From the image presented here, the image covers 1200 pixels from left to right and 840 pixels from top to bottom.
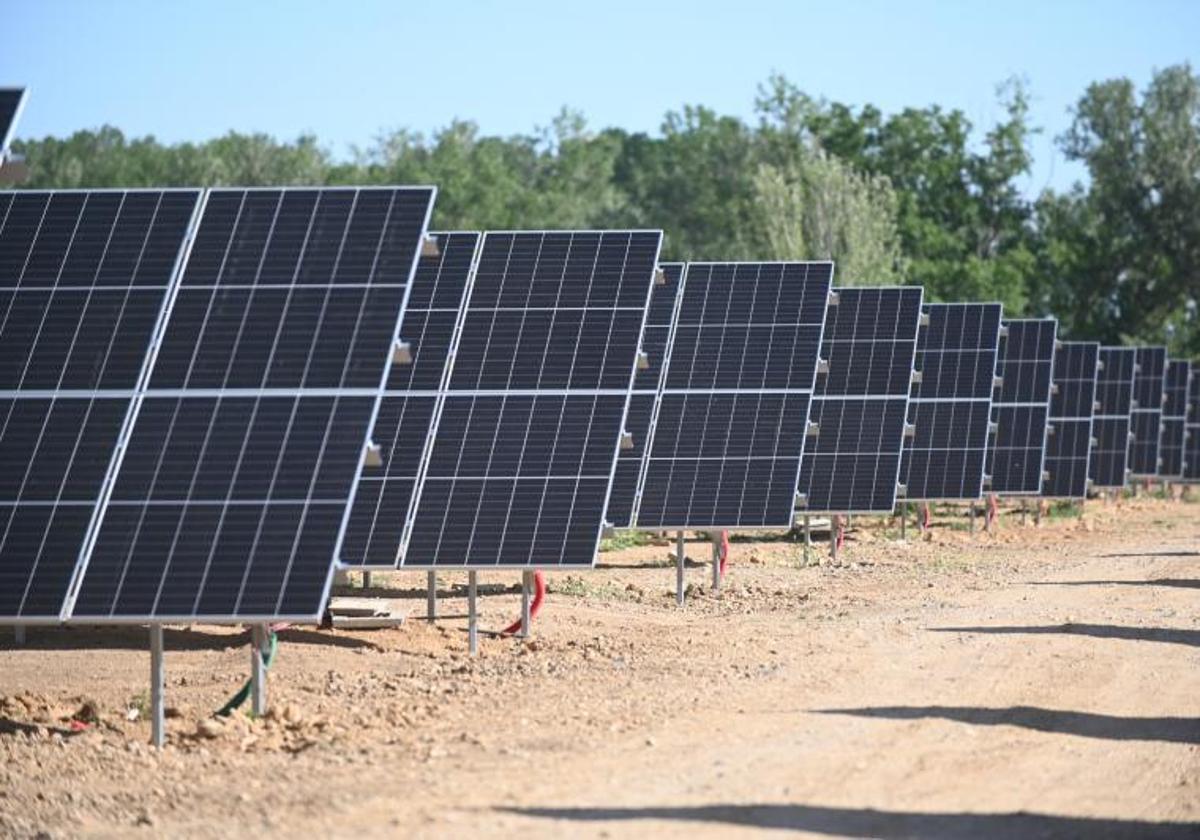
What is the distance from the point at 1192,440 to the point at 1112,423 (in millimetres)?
11842

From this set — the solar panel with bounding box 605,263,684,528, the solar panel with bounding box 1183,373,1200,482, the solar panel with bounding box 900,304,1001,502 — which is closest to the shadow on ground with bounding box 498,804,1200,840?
the solar panel with bounding box 605,263,684,528

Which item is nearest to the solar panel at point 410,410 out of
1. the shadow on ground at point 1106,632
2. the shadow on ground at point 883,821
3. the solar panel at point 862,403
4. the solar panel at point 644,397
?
the solar panel at point 644,397

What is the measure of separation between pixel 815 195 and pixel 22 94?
53082mm

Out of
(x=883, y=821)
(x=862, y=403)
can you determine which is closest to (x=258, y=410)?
(x=883, y=821)

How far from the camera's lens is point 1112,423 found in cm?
5256

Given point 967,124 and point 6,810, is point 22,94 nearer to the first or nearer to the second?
point 6,810

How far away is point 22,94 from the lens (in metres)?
16.4

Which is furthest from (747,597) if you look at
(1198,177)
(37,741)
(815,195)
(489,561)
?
(1198,177)

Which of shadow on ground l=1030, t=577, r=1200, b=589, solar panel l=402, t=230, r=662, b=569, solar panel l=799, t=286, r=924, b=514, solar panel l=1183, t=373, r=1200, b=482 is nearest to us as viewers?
solar panel l=402, t=230, r=662, b=569

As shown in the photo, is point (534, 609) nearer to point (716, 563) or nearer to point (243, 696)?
point (716, 563)

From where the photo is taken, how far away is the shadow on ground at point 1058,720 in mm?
14922

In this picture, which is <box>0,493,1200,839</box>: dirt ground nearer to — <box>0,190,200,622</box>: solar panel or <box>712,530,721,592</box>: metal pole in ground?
<box>712,530,721,592</box>: metal pole in ground

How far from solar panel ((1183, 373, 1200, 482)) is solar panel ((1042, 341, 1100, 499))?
43.6 ft

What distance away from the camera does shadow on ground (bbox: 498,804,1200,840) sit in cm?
1117
